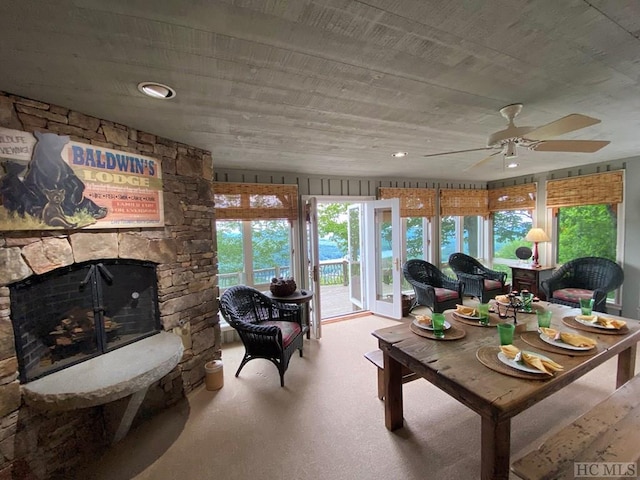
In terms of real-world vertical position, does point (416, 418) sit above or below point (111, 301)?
below

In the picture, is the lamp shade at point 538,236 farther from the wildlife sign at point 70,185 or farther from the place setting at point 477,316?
the wildlife sign at point 70,185

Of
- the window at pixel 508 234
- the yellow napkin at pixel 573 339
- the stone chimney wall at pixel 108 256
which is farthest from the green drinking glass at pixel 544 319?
the window at pixel 508 234

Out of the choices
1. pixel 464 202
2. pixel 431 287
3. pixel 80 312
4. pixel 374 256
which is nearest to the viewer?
pixel 80 312

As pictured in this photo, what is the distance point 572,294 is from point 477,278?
3.81 ft

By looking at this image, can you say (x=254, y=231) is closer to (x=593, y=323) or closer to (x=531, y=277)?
(x=593, y=323)

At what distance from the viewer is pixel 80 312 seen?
6.47ft

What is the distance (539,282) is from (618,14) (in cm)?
452

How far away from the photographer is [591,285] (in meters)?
4.06

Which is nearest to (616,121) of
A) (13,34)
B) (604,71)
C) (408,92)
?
(604,71)

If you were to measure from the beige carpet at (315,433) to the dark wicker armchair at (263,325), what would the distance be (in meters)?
0.29

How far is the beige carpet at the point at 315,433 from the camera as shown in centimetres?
182

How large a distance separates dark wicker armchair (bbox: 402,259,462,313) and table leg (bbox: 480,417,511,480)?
269 cm

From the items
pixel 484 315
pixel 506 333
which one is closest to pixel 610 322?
pixel 484 315

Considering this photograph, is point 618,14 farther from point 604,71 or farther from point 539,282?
point 539,282
